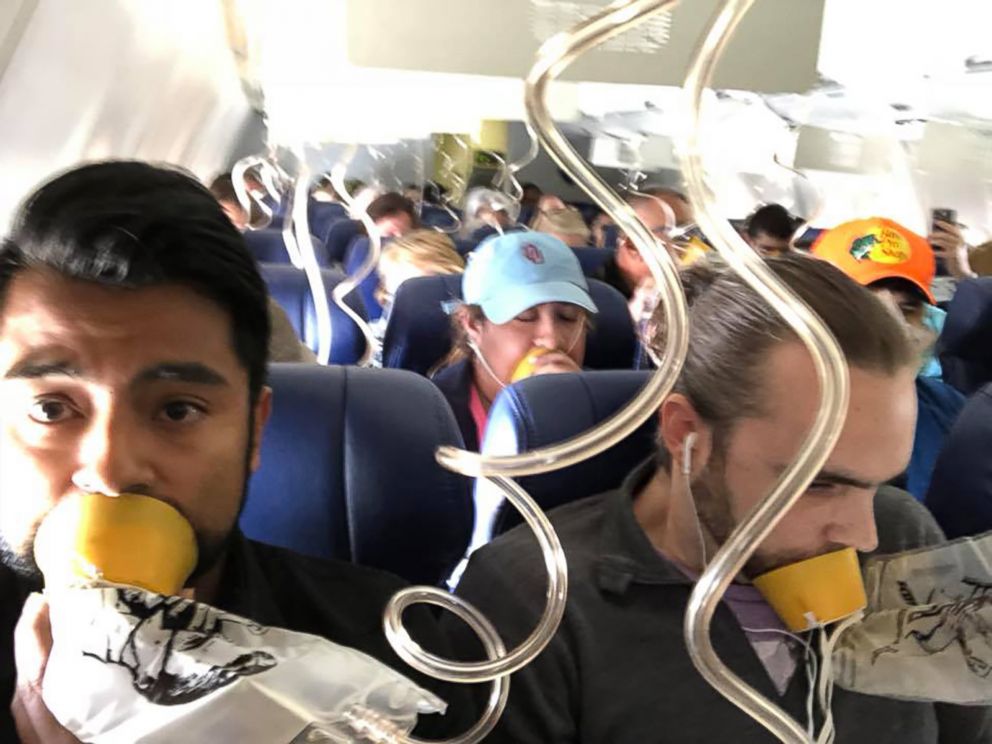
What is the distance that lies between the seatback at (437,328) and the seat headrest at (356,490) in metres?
1.09

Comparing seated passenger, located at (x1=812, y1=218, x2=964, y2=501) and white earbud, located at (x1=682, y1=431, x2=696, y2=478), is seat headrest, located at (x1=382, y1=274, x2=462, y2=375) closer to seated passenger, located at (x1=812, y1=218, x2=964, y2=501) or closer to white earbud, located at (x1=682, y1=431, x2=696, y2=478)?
seated passenger, located at (x1=812, y1=218, x2=964, y2=501)

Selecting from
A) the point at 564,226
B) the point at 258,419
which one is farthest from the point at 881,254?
the point at 564,226

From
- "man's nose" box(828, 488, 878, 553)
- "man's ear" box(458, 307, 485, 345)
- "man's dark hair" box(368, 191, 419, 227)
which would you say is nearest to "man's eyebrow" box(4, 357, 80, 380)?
"man's nose" box(828, 488, 878, 553)

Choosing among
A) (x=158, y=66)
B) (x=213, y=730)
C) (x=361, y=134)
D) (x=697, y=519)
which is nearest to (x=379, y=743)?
(x=213, y=730)

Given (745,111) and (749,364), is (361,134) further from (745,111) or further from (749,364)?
(745,111)

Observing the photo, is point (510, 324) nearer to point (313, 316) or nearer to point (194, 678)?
point (313, 316)

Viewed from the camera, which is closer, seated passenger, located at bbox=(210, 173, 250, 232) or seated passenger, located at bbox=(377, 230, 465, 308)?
seated passenger, located at bbox=(377, 230, 465, 308)

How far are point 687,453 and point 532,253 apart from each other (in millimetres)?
963

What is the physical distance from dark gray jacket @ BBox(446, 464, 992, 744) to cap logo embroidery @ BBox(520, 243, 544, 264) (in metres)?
0.89

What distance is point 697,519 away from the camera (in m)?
0.96

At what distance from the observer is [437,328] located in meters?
2.34

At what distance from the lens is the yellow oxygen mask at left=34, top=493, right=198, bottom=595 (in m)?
0.67

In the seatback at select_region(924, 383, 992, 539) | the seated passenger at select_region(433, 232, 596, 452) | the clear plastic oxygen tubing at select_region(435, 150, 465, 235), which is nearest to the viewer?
the seatback at select_region(924, 383, 992, 539)

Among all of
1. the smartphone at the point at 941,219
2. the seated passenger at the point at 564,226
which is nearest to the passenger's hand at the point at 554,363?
the seated passenger at the point at 564,226
